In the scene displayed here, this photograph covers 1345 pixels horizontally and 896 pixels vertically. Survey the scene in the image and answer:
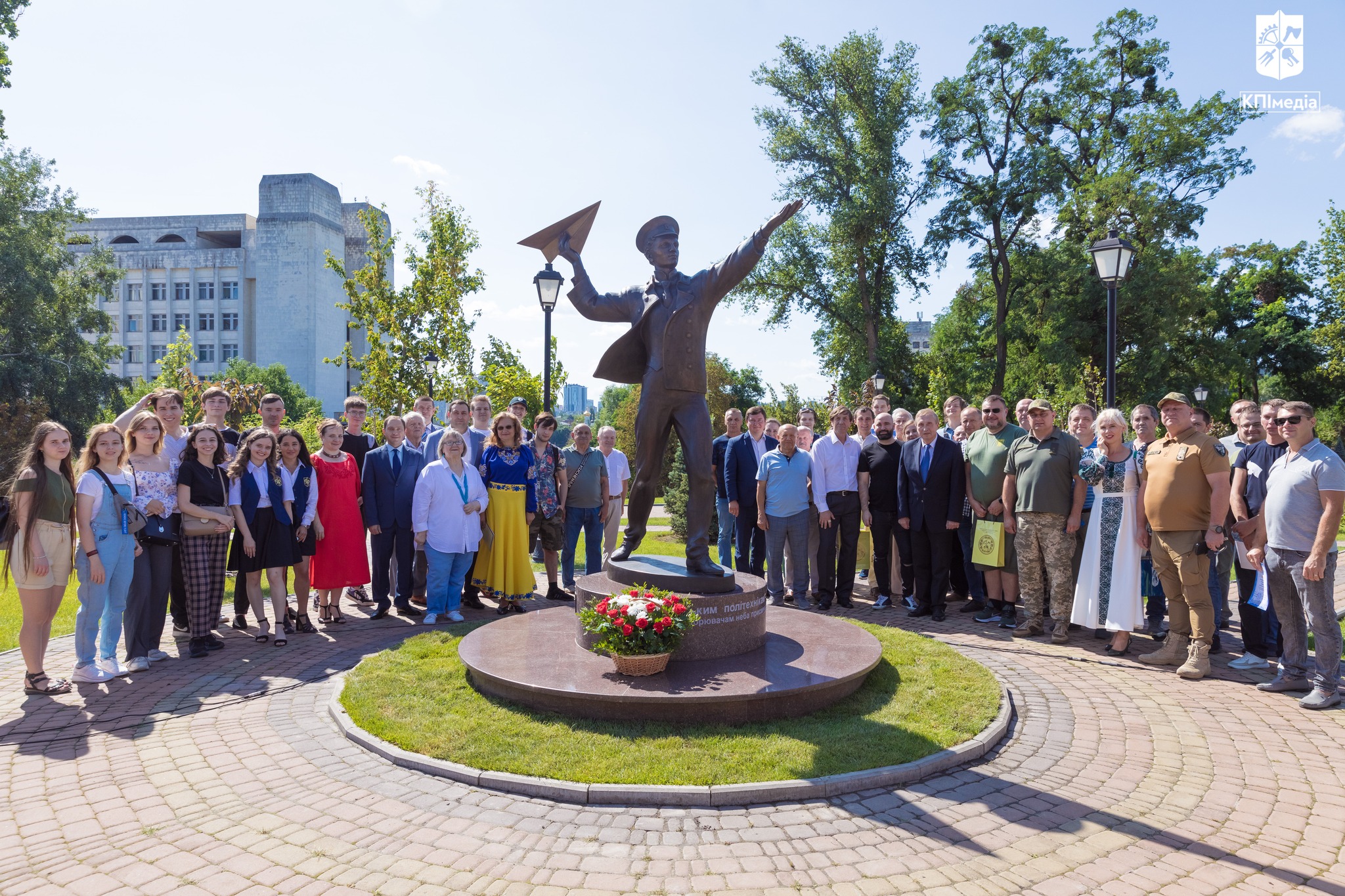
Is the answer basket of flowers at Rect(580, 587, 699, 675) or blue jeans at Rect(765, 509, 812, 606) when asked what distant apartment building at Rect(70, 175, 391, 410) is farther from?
basket of flowers at Rect(580, 587, 699, 675)

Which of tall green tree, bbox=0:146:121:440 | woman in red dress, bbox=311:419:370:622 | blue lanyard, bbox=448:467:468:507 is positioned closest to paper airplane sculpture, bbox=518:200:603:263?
blue lanyard, bbox=448:467:468:507

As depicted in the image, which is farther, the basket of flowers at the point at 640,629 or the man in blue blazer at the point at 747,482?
the man in blue blazer at the point at 747,482

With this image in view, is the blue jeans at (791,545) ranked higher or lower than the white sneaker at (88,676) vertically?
higher

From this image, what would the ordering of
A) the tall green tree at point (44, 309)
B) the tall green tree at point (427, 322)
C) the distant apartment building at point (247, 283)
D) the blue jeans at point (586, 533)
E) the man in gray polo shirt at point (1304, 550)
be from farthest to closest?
the distant apartment building at point (247, 283), the tall green tree at point (44, 309), the tall green tree at point (427, 322), the blue jeans at point (586, 533), the man in gray polo shirt at point (1304, 550)

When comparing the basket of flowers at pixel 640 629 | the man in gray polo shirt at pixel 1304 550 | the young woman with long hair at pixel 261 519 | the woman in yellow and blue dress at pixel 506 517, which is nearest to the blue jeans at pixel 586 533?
the woman in yellow and blue dress at pixel 506 517

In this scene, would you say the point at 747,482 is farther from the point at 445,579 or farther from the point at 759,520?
the point at 445,579

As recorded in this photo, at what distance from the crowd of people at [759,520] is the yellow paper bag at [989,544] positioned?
0.09ft

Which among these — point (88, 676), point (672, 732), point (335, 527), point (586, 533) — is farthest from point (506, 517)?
point (672, 732)

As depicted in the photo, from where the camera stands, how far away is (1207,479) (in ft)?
21.1

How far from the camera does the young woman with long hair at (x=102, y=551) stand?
6.03 metres

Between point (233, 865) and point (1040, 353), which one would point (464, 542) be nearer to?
point (233, 865)

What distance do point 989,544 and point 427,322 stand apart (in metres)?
17.1

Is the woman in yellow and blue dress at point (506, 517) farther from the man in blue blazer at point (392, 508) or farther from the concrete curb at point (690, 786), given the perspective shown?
the concrete curb at point (690, 786)

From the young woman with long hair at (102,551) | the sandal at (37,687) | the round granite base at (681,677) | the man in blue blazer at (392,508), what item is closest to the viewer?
the round granite base at (681,677)
